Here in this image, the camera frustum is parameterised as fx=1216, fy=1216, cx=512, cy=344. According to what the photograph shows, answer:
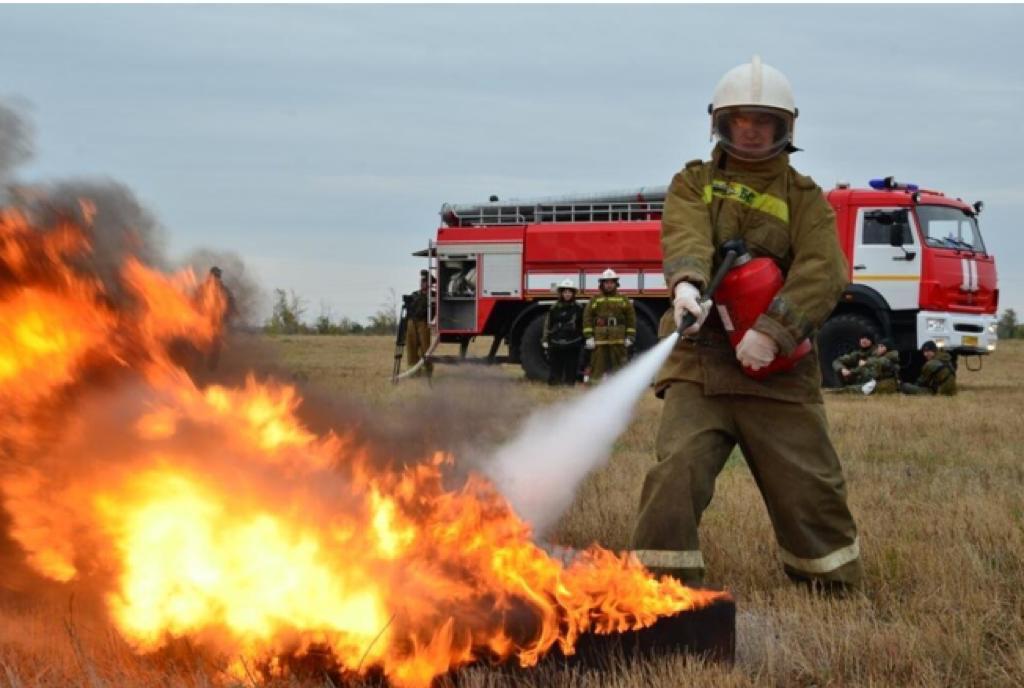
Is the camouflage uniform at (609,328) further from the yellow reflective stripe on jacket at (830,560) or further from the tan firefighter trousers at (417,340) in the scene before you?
the yellow reflective stripe on jacket at (830,560)

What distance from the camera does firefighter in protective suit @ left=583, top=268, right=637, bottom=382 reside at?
16531mm

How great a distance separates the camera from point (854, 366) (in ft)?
52.5

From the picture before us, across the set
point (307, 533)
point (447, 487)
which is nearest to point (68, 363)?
point (307, 533)

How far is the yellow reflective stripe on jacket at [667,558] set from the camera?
3.99 meters

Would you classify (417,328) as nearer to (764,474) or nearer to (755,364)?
(764,474)

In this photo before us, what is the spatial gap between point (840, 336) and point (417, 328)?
6.61 metres

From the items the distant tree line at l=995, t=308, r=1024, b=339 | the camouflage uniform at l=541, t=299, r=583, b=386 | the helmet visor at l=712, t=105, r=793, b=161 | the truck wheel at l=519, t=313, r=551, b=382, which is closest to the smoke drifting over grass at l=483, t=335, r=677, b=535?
the helmet visor at l=712, t=105, r=793, b=161

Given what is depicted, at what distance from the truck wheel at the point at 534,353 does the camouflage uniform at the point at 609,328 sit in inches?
55.7

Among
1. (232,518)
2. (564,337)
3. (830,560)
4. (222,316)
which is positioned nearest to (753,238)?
(830,560)

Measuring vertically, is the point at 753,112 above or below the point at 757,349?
above

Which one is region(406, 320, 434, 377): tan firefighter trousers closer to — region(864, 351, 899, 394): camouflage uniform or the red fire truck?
the red fire truck

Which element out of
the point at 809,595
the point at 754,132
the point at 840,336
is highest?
the point at 754,132

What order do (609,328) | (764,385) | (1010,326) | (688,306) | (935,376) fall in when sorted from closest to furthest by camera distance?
(688,306), (764,385), (935,376), (609,328), (1010,326)

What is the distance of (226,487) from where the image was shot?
3361 millimetres
